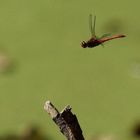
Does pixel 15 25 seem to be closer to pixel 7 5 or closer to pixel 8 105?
pixel 7 5

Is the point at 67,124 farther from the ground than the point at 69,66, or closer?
closer

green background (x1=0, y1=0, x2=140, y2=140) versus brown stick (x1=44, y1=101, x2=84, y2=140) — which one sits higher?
green background (x1=0, y1=0, x2=140, y2=140)

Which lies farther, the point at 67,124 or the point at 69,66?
the point at 69,66

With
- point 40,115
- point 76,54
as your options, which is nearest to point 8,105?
point 40,115

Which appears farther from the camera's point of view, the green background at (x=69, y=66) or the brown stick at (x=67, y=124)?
the green background at (x=69, y=66)

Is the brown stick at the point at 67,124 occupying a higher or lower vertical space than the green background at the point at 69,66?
lower

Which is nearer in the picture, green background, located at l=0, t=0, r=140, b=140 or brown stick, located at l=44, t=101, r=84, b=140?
brown stick, located at l=44, t=101, r=84, b=140

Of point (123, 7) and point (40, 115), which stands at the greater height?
point (123, 7)

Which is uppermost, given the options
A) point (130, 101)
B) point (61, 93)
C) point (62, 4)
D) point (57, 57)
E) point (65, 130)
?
point (62, 4)
